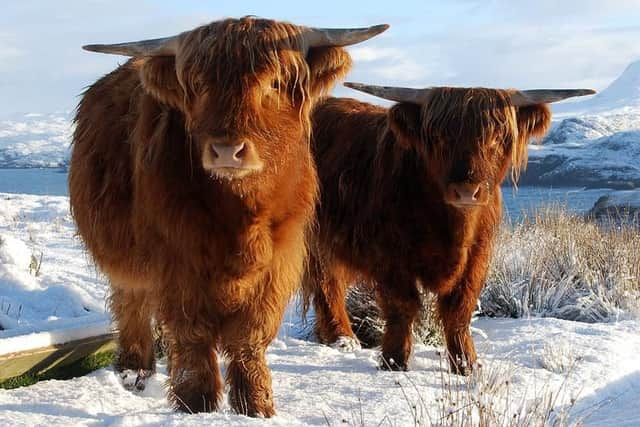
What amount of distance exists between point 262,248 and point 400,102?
1.70 metres

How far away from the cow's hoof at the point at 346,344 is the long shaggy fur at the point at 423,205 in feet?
1.54

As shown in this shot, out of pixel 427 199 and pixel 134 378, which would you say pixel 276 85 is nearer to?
pixel 427 199

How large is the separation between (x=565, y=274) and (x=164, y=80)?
4.81 m

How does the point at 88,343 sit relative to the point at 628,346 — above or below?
above

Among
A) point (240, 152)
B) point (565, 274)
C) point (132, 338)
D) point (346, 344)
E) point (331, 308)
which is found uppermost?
point (240, 152)

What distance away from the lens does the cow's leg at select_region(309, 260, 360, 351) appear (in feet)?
19.3

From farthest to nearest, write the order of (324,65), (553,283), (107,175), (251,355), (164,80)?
(553,283), (107,175), (251,355), (324,65), (164,80)

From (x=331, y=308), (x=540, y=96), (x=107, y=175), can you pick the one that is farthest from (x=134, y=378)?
(x=540, y=96)

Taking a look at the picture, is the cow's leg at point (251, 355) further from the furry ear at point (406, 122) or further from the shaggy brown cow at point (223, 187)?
the furry ear at point (406, 122)

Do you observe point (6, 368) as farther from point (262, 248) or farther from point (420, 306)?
point (420, 306)

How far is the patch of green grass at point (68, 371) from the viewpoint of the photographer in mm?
4270

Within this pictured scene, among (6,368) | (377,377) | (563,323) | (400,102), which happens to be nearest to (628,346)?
(563,323)

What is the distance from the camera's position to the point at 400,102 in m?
4.87

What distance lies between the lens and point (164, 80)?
11.3 ft
